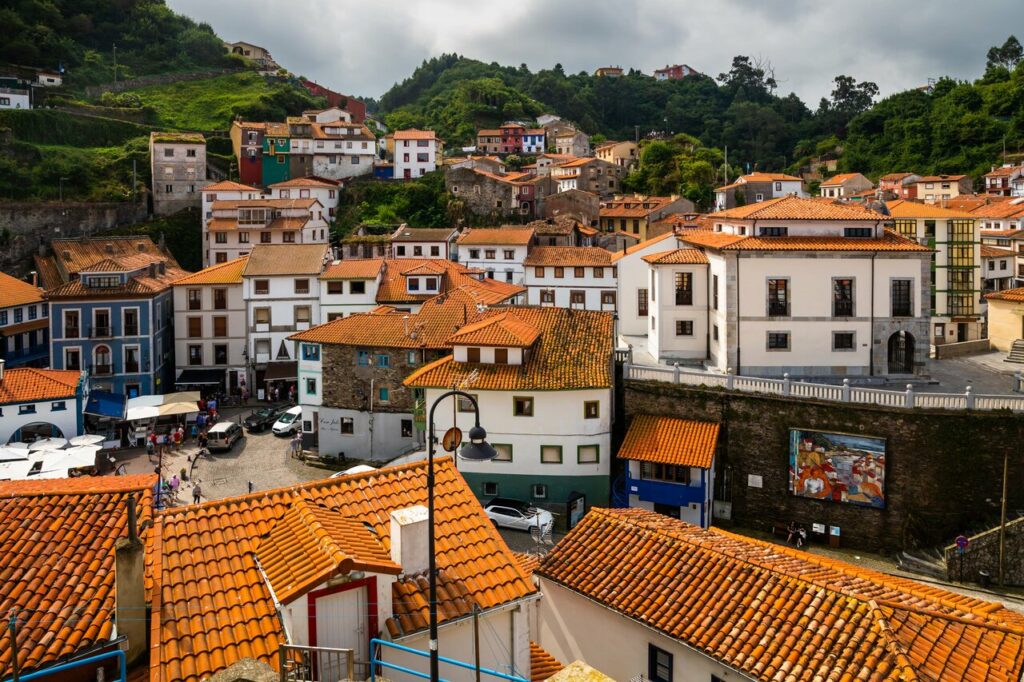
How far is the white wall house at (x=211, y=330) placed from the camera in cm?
5041

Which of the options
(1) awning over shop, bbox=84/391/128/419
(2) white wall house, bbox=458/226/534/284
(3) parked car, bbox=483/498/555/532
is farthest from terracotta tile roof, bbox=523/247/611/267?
(3) parked car, bbox=483/498/555/532

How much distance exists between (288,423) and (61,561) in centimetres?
3104

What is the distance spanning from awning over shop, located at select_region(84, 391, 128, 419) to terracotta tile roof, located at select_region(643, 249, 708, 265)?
2613 cm

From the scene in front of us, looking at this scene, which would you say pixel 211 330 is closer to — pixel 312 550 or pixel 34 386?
pixel 34 386

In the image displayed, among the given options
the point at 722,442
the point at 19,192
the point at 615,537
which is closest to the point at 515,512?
the point at 722,442

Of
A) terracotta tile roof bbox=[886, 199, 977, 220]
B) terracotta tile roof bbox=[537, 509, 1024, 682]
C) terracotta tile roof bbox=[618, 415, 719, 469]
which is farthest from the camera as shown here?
terracotta tile roof bbox=[886, 199, 977, 220]

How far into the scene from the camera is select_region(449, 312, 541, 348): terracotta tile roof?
3105 cm

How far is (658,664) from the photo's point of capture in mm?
15328

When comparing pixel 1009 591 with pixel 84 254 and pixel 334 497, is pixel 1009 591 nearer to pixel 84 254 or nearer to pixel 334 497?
pixel 334 497

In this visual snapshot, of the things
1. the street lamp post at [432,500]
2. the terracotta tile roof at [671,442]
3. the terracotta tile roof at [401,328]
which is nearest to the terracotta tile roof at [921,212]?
the terracotta tile roof at [671,442]

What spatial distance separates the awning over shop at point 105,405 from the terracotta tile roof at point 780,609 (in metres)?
30.5

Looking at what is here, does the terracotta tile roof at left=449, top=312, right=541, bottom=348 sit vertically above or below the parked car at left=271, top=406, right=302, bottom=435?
above

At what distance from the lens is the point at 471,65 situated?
17738cm

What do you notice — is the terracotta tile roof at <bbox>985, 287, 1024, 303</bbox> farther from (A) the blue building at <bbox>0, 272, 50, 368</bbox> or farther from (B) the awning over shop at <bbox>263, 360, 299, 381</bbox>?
(A) the blue building at <bbox>0, 272, 50, 368</bbox>
